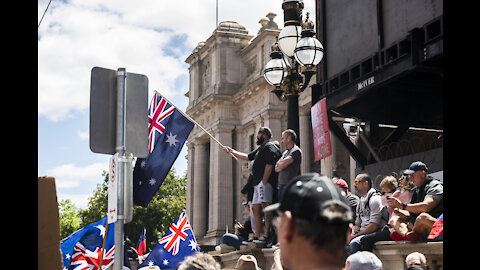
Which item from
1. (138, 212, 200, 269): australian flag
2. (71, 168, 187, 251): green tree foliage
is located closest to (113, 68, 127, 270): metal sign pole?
(138, 212, 200, 269): australian flag

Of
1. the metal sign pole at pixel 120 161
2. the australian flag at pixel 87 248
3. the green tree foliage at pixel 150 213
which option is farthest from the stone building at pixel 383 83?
the green tree foliage at pixel 150 213

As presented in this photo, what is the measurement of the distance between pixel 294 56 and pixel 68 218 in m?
97.8

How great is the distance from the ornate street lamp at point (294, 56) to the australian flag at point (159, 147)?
178 centimetres

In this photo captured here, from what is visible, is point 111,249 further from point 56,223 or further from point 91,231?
point 56,223

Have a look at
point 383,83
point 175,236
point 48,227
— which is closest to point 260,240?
point 175,236

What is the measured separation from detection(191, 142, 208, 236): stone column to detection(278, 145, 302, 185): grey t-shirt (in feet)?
164

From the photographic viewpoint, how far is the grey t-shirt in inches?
358

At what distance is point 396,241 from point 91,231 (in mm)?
4675

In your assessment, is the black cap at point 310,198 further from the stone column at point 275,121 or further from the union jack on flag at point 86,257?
the stone column at point 275,121

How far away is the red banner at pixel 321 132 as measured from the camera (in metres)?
9.35

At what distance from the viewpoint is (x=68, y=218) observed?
104 meters

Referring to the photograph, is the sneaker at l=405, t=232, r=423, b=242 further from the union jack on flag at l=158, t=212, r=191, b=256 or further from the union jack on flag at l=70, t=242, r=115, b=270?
the union jack on flag at l=70, t=242, r=115, b=270
